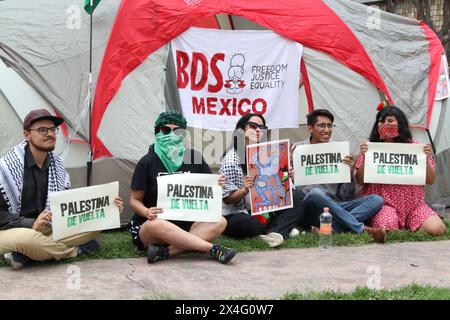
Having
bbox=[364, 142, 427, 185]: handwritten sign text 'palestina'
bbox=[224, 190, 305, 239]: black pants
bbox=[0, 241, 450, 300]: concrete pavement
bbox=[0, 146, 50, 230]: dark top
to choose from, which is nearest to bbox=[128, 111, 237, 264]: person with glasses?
bbox=[0, 241, 450, 300]: concrete pavement

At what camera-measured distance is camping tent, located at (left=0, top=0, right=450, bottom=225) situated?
17.7 ft

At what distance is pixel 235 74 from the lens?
19.7 ft

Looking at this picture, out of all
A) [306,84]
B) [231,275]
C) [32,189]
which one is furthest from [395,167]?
[32,189]

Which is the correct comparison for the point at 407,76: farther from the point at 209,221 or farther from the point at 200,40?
the point at 209,221

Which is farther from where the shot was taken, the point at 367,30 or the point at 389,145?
the point at 367,30

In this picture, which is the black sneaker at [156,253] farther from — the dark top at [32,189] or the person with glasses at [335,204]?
the person with glasses at [335,204]

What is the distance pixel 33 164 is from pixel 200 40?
7.56 ft

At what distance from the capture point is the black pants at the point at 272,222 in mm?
5031

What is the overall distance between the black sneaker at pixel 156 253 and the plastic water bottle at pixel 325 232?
1.41m

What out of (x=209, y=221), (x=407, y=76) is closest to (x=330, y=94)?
(x=407, y=76)

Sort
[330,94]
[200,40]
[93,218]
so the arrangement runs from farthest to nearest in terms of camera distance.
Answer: [330,94], [200,40], [93,218]

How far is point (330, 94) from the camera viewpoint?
20.8 ft

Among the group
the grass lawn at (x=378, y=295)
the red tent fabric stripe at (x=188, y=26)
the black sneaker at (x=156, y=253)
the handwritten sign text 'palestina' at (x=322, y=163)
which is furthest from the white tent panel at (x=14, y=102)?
the grass lawn at (x=378, y=295)

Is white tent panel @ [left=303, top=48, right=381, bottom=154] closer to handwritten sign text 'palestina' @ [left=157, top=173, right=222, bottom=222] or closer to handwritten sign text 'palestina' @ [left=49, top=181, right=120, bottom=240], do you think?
handwritten sign text 'palestina' @ [left=157, top=173, right=222, bottom=222]
